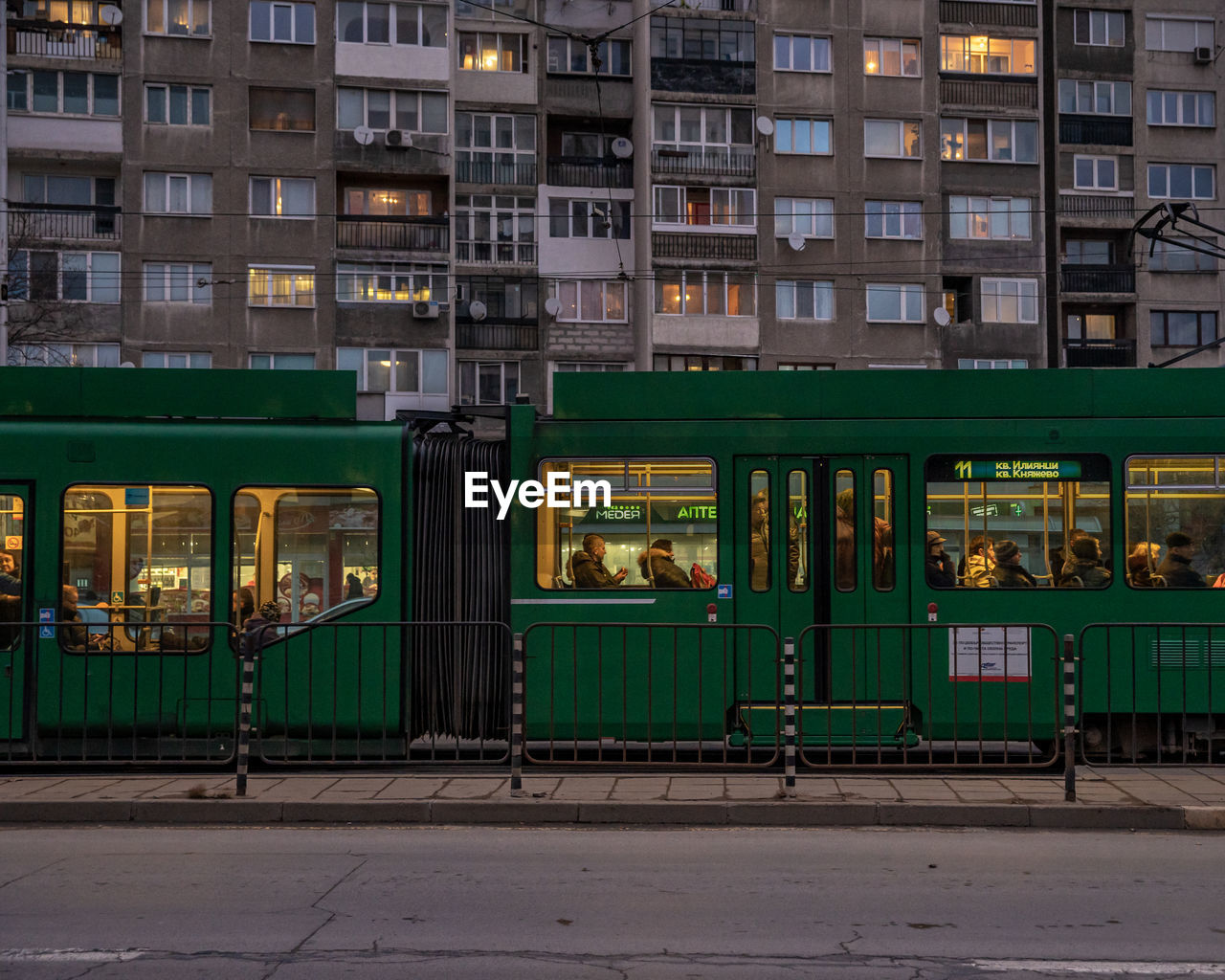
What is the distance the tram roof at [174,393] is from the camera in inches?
478

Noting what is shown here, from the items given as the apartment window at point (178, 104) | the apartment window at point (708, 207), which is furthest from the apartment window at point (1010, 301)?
the apartment window at point (178, 104)

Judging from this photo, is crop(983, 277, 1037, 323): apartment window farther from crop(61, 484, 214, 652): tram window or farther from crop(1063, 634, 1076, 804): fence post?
crop(1063, 634, 1076, 804): fence post

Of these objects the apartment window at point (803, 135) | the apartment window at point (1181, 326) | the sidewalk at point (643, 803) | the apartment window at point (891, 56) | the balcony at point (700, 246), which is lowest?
the sidewalk at point (643, 803)

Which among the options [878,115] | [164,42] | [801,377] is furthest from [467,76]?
[801,377]

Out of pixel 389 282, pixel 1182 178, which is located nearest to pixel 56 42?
pixel 389 282

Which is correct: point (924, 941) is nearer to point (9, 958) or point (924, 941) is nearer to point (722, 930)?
point (722, 930)

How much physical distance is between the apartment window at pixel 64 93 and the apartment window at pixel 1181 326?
3031cm

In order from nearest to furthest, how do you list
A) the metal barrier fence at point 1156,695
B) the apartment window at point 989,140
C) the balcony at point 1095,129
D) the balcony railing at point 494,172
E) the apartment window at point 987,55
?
the metal barrier fence at point 1156,695, the balcony railing at point 494,172, the apartment window at point 989,140, the apartment window at point 987,55, the balcony at point 1095,129

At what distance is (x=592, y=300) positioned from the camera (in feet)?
132

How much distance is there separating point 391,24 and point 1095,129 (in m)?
20.7

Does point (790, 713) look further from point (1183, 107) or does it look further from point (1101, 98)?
point (1183, 107)

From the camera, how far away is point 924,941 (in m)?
6.20

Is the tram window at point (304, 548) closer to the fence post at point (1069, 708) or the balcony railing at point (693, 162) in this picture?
the fence post at point (1069, 708)

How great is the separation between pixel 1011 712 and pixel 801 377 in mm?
3275
